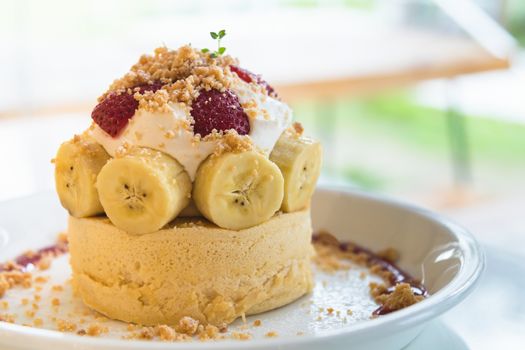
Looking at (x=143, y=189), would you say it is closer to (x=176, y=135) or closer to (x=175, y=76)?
(x=176, y=135)

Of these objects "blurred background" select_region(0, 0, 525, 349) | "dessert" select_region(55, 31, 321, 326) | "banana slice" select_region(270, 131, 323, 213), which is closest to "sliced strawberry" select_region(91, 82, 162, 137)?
"dessert" select_region(55, 31, 321, 326)

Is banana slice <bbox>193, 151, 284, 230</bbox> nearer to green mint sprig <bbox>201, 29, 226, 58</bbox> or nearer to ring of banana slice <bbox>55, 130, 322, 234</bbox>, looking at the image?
ring of banana slice <bbox>55, 130, 322, 234</bbox>

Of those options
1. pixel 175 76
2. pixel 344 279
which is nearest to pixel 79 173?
pixel 175 76

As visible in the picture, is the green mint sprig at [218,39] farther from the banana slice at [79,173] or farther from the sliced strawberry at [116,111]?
the banana slice at [79,173]

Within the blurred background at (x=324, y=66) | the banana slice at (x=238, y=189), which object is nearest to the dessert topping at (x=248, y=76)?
the banana slice at (x=238, y=189)

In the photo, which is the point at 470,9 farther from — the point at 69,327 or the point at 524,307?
the point at 69,327
